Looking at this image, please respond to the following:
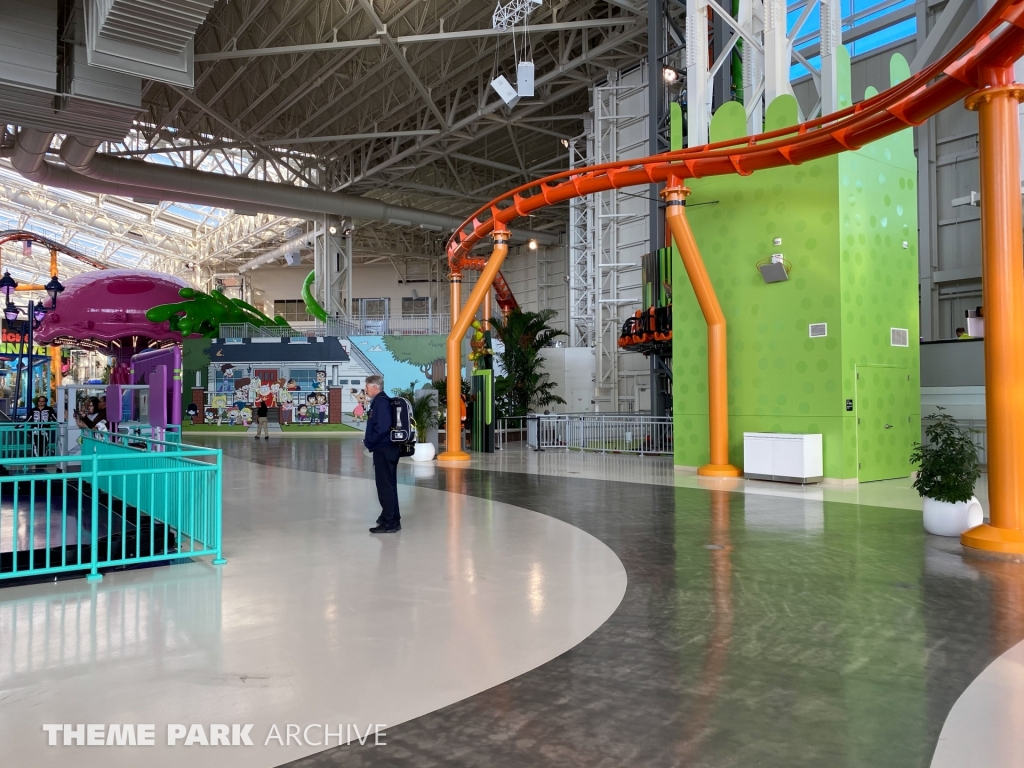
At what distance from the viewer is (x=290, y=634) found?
4.45 metres

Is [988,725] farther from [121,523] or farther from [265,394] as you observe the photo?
[265,394]

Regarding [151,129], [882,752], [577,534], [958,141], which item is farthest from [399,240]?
[882,752]

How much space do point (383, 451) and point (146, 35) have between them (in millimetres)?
8613

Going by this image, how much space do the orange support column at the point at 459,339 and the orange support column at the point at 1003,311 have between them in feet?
33.3

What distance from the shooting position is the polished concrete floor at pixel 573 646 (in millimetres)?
3074

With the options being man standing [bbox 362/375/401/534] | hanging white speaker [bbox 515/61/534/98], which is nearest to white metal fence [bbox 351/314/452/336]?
hanging white speaker [bbox 515/61/534/98]

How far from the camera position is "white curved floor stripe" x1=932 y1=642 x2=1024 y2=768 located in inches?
113

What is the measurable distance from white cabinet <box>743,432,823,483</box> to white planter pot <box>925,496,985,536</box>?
3.93 meters

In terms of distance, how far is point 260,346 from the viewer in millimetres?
32094

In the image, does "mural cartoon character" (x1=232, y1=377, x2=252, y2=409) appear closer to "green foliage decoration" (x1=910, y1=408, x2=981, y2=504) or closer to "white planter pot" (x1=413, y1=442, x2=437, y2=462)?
"white planter pot" (x1=413, y1=442, x2=437, y2=462)

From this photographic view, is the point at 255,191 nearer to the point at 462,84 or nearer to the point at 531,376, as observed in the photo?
the point at 462,84

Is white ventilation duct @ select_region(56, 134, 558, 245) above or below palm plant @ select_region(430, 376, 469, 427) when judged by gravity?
above

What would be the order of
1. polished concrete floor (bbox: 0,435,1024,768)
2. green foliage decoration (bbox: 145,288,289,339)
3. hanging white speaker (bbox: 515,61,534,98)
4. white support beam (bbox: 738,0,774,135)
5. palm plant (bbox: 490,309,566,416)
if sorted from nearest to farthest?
polished concrete floor (bbox: 0,435,1024,768) → white support beam (bbox: 738,0,774,135) → hanging white speaker (bbox: 515,61,534,98) → palm plant (bbox: 490,309,566,416) → green foliage decoration (bbox: 145,288,289,339)

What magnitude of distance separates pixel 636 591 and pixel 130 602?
3.79 meters
